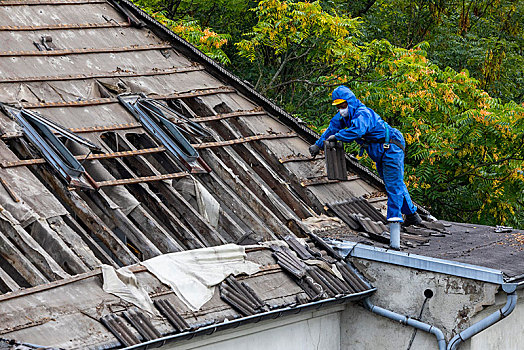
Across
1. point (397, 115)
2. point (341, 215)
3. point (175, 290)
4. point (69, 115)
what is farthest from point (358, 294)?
point (397, 115)

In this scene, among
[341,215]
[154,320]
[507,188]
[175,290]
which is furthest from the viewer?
[507,188]

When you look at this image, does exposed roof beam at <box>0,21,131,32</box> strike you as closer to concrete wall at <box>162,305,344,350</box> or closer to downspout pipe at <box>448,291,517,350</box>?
concrete wall at <box>162,305,344,350</box>

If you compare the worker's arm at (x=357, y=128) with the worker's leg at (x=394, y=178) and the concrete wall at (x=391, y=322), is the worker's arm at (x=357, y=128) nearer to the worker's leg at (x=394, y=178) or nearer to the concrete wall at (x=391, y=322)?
the worker's leg at (x=394, y=178)

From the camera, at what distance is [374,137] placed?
1035 cm

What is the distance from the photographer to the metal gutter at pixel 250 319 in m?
7.20

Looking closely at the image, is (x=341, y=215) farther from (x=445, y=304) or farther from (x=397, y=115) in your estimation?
(x=397, y=115)

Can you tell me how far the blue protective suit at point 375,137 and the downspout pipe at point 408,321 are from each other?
48.1 inches

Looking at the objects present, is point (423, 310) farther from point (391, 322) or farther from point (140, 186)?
point (140, 186)

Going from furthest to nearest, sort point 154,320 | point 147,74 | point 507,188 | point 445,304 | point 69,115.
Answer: point 507,188, point 147,74, point 69,115, point 445,304, point 154,320

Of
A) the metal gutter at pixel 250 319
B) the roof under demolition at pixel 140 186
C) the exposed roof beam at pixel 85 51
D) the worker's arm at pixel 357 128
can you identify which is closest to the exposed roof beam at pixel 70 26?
the roof under demolition at pixel 140 186

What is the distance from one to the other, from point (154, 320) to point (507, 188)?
11974 millimetres

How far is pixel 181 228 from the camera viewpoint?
9.32 metres

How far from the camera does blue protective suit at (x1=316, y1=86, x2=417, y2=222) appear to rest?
33.4ft

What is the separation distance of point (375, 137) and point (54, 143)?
14.1 ft
